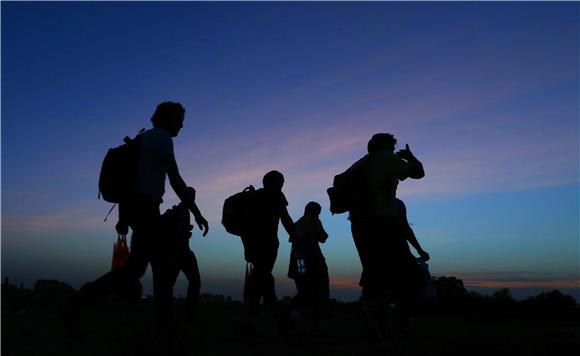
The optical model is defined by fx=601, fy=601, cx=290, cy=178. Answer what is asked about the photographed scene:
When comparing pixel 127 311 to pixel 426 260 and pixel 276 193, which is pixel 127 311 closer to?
pixel 276 193

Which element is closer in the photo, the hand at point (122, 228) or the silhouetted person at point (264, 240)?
the hand at point (122, 228)

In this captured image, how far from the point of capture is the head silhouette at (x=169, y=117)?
5.56 meters

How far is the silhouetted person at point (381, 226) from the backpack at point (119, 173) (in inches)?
86.9

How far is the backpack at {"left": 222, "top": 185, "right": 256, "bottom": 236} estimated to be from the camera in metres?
7.37

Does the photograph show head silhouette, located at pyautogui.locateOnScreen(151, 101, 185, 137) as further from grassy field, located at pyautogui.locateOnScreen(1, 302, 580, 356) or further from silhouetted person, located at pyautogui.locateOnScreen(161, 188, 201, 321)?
grassy field, located at pyautogui.locateOnScreen(1, 302, 580, 356)

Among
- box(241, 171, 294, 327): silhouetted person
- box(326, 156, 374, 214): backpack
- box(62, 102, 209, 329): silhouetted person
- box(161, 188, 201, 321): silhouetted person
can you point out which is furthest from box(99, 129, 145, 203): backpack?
box(241, 171, 294, 327): silhouetted person

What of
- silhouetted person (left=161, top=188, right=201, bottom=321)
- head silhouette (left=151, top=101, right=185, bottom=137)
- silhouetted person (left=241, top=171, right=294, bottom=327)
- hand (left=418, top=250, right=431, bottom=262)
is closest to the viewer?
silhouetted person (left=161, top=188, right=201, bottom=321)

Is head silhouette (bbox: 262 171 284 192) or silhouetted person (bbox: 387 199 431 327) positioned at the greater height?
head silhouette (bbox: 262 171 284 192)

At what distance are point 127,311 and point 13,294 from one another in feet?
11.5

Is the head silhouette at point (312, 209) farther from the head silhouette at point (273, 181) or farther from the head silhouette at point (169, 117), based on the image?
the head silhouette at point (169, 117)

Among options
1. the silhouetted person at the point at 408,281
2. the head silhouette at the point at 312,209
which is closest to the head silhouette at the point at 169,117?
the silhouetted person at the point at 408,281

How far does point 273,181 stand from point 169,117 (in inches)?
87.4

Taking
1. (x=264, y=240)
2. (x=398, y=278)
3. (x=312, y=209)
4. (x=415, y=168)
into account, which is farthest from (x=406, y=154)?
(x=312, y=209)

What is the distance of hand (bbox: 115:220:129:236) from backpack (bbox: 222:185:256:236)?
2110mm
